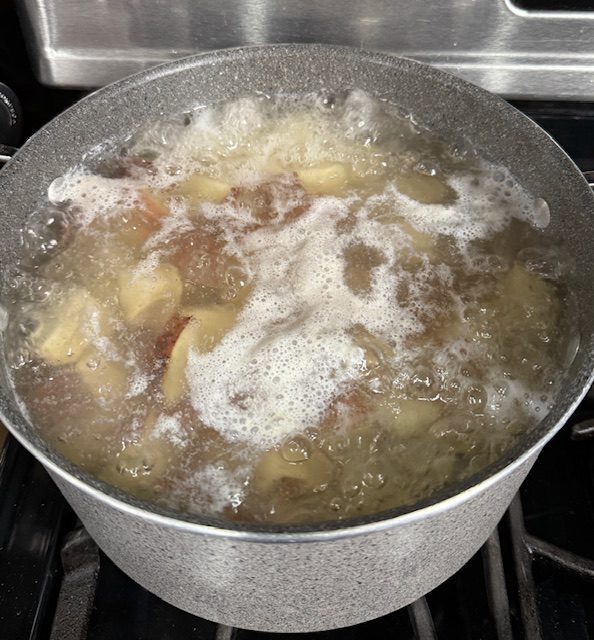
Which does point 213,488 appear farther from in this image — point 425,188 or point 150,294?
point 425,188

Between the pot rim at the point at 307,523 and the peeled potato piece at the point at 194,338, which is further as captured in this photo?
the peeled potato piece at the point at 194,338

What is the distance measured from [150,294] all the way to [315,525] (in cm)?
42

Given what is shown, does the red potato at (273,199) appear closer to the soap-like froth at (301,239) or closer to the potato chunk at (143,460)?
the soap-like froth at (301,239)

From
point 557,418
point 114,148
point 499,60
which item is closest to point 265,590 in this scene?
point 557,418

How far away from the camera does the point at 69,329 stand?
0.88 meters

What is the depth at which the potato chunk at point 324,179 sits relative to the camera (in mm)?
1013

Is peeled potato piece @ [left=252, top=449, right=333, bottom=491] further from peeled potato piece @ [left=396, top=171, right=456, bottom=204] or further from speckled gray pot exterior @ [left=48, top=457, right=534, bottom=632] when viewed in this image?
peeled potato piece @ [left=396, top=171, right=456, bottom=204]

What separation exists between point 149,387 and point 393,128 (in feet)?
1.75

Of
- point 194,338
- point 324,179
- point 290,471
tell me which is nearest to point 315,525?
point 290,471

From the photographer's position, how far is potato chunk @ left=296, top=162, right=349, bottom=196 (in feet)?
3.32

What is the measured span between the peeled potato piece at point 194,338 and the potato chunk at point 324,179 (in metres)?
0.23

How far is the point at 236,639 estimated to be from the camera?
3.01 ft

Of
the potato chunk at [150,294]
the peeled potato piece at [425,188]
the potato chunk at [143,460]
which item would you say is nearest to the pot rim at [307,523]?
the potato chunk at [143,460]

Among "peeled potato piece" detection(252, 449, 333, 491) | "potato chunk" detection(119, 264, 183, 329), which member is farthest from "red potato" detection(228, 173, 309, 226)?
"peeled potato piece" detection(252, 449, 333, 491)
